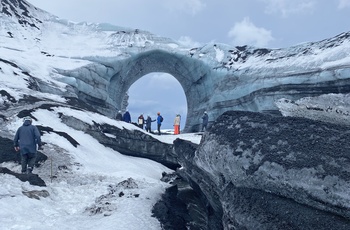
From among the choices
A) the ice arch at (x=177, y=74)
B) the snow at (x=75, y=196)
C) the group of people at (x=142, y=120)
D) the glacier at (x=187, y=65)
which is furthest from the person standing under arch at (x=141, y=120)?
the snow at (x=75, y=196)

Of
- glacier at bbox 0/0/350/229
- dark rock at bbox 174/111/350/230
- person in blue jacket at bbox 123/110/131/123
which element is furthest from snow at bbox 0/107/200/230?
person in blue jacket at bbox 123/110/131/123

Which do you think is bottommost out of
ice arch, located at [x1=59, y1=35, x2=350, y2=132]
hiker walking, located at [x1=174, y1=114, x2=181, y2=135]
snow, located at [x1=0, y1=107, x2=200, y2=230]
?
snow, located at [x1=0, y1=107, x2=200, y2=230]

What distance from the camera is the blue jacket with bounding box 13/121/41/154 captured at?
31.9 ft

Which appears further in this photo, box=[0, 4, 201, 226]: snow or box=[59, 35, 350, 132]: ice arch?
box=[59, 35, 350, 132]: ice arch

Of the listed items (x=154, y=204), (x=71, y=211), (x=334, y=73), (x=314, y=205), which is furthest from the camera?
(x=334, y=73)

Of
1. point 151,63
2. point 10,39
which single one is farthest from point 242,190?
point 151,63

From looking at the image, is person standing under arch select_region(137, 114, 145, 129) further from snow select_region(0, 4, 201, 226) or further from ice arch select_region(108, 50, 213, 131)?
snow select_region(0, 4, 201, 226)

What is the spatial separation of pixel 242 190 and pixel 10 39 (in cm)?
3029

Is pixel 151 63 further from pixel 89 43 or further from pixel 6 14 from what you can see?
pixel 6 14

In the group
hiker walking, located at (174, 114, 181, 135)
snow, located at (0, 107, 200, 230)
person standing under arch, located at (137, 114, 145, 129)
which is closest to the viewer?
snow, located at (0, 107, 200, 230)

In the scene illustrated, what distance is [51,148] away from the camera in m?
12.3

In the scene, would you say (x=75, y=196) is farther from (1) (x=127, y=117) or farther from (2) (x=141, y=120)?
(2) (x=141, y=120)

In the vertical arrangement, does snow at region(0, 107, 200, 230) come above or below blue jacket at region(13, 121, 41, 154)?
below

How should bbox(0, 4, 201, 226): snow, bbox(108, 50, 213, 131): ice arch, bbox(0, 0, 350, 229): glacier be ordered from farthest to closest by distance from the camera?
bbox(108, 50, 213, 131): ice arch < bbox(0, 4, 201, 226): snow < bbox(0, 0, 350, 229): glacier
